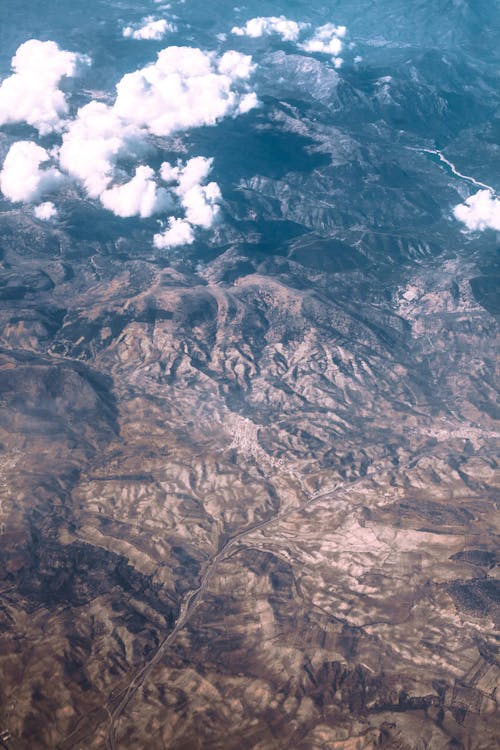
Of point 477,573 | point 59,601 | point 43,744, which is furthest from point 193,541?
point 477,573

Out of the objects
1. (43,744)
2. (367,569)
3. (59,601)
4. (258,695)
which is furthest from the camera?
(367,569)

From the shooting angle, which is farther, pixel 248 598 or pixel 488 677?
pixel 248 598

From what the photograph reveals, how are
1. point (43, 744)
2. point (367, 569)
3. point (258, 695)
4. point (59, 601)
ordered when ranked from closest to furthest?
1. point (43, 744)
2. point (258, 695)
3. point (59, 601)
4. point (367, 569)

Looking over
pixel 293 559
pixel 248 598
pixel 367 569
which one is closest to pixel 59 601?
pixel 248 598

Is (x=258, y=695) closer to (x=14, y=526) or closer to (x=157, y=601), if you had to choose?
(x=157, y=601)

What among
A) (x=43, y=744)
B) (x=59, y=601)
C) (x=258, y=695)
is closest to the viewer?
(x=43, y=744)

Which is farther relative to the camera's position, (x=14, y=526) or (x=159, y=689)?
(x=14, y=526)

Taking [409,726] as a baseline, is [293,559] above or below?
below

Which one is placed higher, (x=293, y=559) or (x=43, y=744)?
(x=43, y=744)

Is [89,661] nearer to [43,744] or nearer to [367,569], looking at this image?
[43,744]
